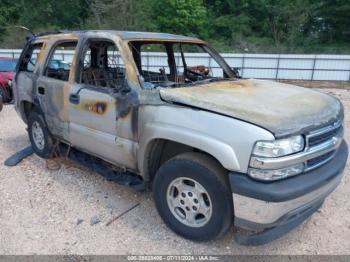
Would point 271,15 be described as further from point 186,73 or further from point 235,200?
point 235,200

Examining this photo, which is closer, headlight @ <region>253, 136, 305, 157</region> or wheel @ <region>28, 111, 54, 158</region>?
headlight @ <region>253, 136, 305, 157</region>

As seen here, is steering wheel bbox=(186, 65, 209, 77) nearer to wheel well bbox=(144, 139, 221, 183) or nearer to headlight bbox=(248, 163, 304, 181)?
wheel well bbox=(144, 139, 221, 183)

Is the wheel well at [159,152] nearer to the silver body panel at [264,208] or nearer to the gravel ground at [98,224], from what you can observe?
the gravel ground at [98,224]

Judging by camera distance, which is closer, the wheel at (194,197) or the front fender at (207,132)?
the front fender at (207,132)

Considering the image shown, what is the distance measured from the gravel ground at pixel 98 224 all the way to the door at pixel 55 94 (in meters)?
0.71

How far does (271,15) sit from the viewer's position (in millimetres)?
34469

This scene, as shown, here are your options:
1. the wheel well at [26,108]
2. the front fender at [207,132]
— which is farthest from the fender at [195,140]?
the wheel well at [26,108]

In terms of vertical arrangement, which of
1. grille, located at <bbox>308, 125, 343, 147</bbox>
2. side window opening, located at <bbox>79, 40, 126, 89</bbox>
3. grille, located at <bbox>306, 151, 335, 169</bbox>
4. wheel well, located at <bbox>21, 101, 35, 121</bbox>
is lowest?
wheel well, located at <bbox>21, 101, 35, 121</bbox>

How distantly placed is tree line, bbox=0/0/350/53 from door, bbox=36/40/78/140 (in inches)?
967

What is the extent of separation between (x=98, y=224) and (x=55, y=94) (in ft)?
5.92

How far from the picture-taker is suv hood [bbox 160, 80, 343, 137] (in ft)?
8.57

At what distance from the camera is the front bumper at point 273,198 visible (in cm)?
252

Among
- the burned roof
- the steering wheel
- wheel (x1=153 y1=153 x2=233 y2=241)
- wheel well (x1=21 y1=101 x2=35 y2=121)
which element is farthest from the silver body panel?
wheel well (x1=21 y1=101 x2=35 y2=121)

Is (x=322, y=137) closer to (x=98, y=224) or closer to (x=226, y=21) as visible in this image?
(x=98, y=224)
